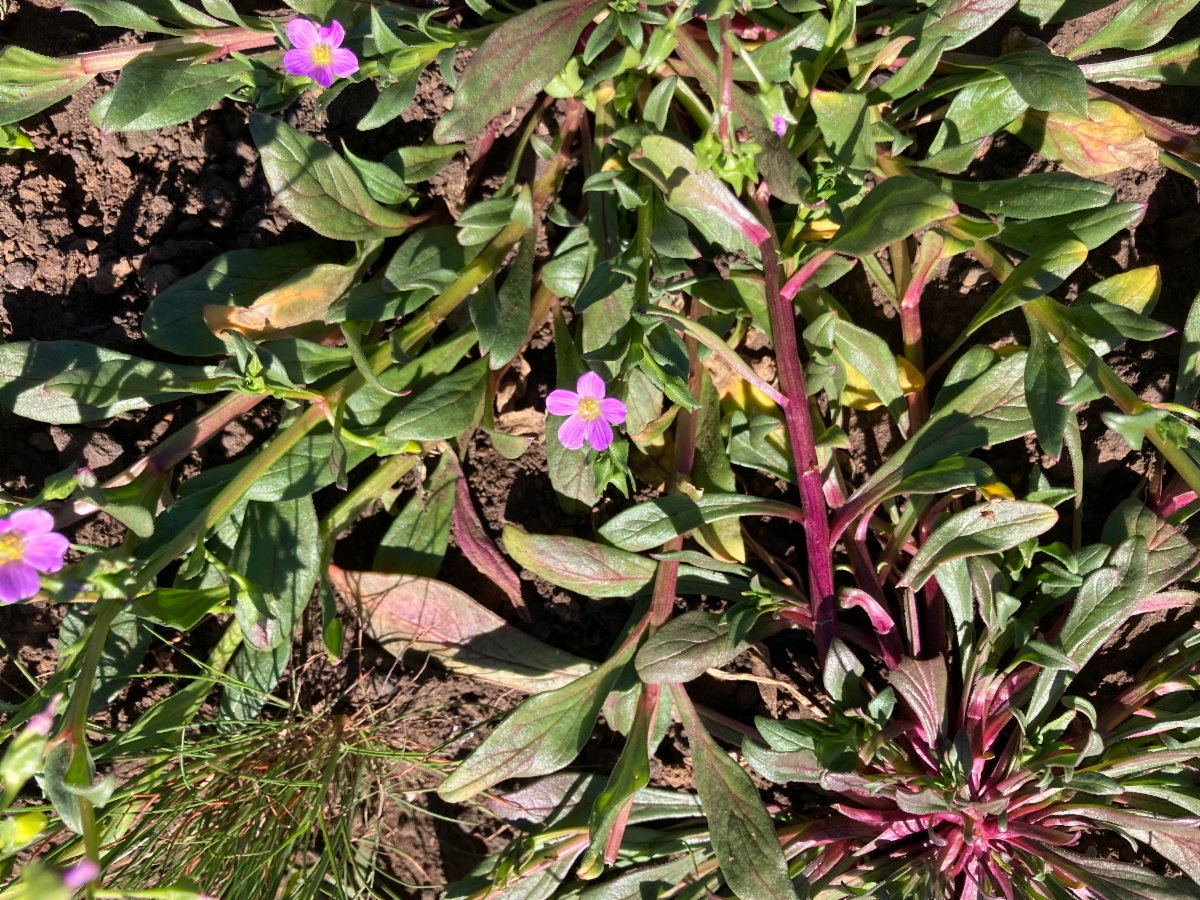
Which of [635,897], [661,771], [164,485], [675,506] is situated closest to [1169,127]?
[675,506]

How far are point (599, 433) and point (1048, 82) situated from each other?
1.34m

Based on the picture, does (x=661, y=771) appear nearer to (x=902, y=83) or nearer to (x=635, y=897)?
(x=635, y=897)

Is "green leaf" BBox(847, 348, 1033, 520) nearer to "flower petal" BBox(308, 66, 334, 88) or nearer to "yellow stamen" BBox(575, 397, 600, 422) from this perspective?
"yellow stamen" BBox(575, 397, 600, 422)

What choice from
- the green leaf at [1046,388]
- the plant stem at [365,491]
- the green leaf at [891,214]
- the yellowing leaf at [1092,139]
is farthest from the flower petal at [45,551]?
the yellowing leaf at [1092,139]

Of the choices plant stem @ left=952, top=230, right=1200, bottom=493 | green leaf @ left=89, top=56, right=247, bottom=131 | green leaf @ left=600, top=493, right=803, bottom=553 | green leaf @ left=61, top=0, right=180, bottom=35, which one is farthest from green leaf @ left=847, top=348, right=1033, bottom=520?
green leaf @ left=61, top=0, right=180, bottom=35

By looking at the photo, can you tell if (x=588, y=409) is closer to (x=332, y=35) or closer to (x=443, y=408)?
(x=443, y=408)

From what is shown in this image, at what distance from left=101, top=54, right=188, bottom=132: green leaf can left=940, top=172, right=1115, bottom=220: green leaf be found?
6.43ft

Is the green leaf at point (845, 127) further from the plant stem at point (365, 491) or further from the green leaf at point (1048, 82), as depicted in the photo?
the plant stem at point (365, 491)

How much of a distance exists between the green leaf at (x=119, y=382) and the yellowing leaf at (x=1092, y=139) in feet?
7.81

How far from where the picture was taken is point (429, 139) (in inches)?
114

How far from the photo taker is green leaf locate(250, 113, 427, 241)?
242 centimetres

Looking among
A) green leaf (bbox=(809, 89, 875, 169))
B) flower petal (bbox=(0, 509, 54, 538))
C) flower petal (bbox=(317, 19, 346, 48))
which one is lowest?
flower petal (bbox=(0, 509, 54, 538))

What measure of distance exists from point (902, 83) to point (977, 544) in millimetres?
1168

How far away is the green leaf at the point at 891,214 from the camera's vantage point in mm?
2033
